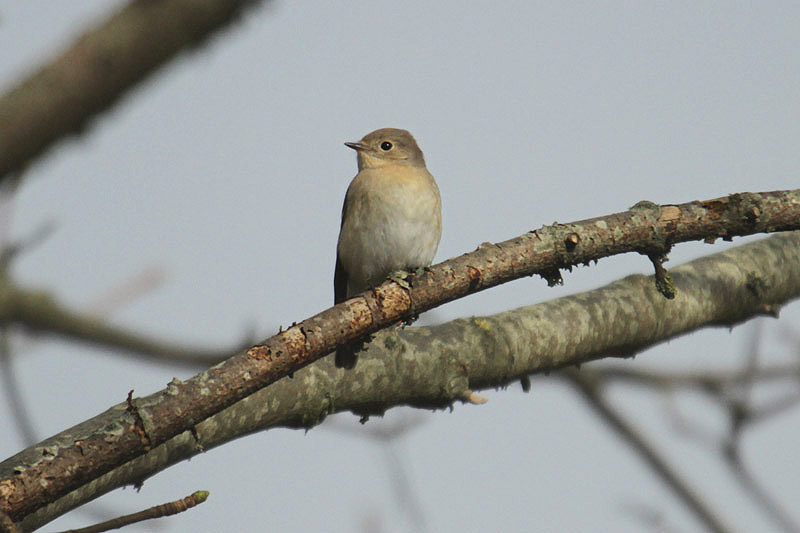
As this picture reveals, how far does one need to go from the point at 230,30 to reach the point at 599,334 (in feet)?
12.6

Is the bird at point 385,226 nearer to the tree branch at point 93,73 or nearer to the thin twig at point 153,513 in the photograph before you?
the thin twig at point 153,513

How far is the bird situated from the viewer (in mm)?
6500

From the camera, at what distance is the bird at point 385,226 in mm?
6500

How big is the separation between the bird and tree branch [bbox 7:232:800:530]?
159 centimetres

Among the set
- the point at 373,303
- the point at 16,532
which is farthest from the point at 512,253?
the point at 16,532

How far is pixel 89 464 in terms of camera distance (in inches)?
123

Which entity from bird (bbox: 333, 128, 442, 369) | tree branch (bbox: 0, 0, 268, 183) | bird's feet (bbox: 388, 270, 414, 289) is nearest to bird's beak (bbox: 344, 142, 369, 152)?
bird (bbox: 333, 128, 442, 369)

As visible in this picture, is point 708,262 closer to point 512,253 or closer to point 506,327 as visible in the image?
point 506,327

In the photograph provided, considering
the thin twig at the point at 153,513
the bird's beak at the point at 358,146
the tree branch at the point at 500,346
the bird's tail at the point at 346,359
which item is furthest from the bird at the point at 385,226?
the thin twig at the point at 153,513

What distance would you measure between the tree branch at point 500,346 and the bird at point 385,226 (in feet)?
5.22

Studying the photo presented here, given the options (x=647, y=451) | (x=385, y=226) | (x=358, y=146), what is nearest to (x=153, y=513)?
(x=385, y=226)

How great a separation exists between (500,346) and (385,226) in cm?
195

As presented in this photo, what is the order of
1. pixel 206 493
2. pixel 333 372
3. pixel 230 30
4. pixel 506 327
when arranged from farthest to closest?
pixel 506 327 < pixel 333 372 < pixel 206 493 < pixel 230 30

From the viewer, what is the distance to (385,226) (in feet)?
21.5
